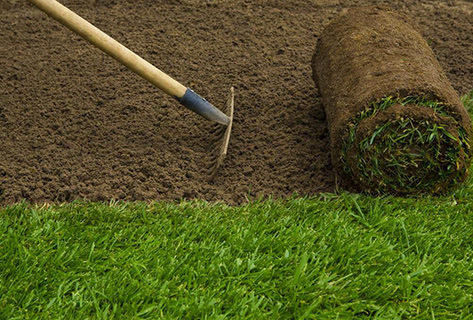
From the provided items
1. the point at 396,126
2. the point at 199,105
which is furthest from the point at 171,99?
the point at 396,126

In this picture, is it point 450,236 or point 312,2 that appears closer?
point 450,236

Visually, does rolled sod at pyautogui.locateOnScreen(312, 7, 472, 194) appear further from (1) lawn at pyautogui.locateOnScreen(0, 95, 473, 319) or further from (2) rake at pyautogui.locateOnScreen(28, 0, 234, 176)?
(2) rake at pyautogui.locateOnScreen(28, 0, 234, 176)

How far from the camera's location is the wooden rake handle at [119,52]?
135 inches

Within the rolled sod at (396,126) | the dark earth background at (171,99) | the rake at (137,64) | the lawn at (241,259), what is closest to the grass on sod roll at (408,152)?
the rolled sod at (396,126)

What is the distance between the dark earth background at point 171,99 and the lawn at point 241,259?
0.24 metres

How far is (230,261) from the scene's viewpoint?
279cm

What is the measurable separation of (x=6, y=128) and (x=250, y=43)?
197 centimetres

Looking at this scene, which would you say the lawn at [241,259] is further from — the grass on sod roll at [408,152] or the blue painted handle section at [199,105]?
the blue painted handle section at [199,105]

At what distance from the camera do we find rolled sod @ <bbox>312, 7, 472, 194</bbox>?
123 inches

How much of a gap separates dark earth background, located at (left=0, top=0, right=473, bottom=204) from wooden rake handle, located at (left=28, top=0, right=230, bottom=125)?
0.28 meters

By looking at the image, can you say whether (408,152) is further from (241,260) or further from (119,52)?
(119,52)

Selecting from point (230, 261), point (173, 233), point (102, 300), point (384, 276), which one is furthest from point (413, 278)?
point (102, 300)

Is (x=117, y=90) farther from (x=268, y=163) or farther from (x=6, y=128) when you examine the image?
(x=268, y=163)

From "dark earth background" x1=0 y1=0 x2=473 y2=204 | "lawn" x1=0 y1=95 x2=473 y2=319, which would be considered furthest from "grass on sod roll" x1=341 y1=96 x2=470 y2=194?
"dark earth background" x1=0 y1=0 x2=473 y2=204
